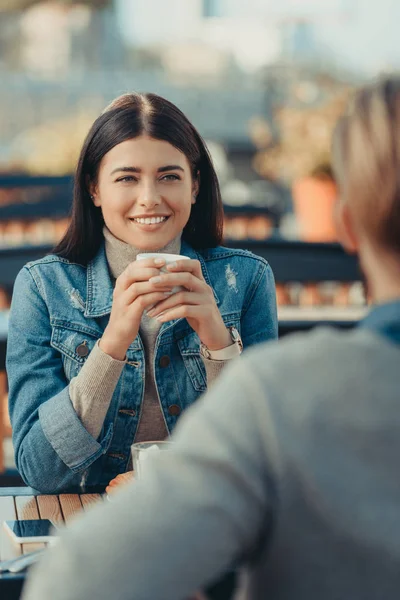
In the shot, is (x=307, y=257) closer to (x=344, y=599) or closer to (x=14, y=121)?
(x=344, y=599)

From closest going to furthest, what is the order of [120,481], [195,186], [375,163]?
[375,163] → [120,481] → [195,186]

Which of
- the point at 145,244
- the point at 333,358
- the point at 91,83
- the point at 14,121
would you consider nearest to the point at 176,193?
the point at 145,244

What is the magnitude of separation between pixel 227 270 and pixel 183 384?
0.91 ft

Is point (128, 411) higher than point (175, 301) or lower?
lower

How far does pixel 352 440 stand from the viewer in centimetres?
93

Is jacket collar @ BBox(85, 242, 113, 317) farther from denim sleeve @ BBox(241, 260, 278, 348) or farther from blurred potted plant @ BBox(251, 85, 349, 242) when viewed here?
blurred potted plant @ BBox(251, 85, 349, 242)

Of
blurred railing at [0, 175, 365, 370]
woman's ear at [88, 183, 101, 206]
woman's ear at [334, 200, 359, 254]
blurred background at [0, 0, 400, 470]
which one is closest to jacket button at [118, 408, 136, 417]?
woman's ear at [88, 183, 101, 206]

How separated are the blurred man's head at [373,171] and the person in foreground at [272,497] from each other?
11 centimetres

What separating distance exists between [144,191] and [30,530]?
2.55 feet

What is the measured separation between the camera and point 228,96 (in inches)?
711

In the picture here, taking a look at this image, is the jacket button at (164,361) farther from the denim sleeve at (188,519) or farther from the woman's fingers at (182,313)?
the denim sleeve at (188,519)

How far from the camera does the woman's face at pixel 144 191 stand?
2201 mm

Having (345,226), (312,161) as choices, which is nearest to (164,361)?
(345,226)

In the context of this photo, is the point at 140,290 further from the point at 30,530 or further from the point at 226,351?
the point at 30,530
